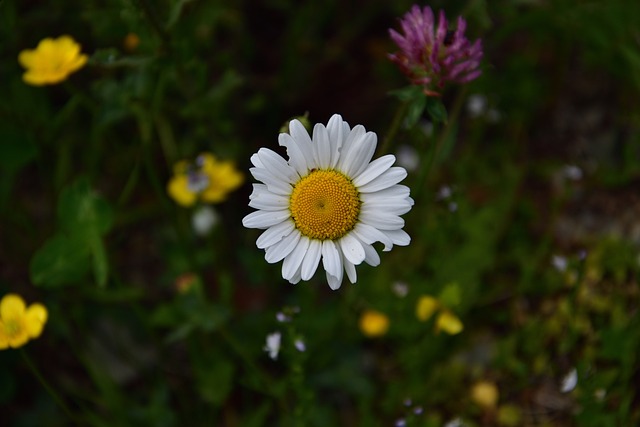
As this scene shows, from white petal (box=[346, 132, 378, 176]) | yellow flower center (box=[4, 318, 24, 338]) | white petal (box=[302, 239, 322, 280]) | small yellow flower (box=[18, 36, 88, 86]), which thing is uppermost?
small yellow flower (box=[18, 36, 88, 86])

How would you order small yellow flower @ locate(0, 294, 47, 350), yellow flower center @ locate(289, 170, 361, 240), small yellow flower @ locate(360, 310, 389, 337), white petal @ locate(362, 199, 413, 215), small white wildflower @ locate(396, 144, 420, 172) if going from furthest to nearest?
small white wildflower @ locate(396, 144, 420, 172) < small yellow flower @ locate(360, 310, 389, 337) < small yellow flower @ locate(0, 294, 47, 350) < yellow flower center @ locate(289, 170, 361, 240) < white petal @ locate(362, 199, 413, 215)

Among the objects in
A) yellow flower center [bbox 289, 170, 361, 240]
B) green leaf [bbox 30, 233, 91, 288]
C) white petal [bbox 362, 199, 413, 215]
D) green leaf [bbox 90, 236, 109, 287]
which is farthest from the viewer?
green leaf [bbox 30, 233, 91, 288]

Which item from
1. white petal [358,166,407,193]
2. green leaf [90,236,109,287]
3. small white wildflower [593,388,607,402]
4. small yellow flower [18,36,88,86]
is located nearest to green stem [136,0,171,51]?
small yellow flower [18,36,88,86]

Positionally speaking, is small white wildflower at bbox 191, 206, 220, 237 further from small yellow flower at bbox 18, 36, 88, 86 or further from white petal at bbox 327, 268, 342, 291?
white petal at bbox 327, 268, 342, 291

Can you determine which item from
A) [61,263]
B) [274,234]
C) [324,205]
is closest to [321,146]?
[324,205]

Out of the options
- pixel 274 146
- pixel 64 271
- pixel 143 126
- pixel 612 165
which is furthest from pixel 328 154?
pixel 612 165

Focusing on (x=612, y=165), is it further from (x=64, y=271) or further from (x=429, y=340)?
(x=64, y=271)
